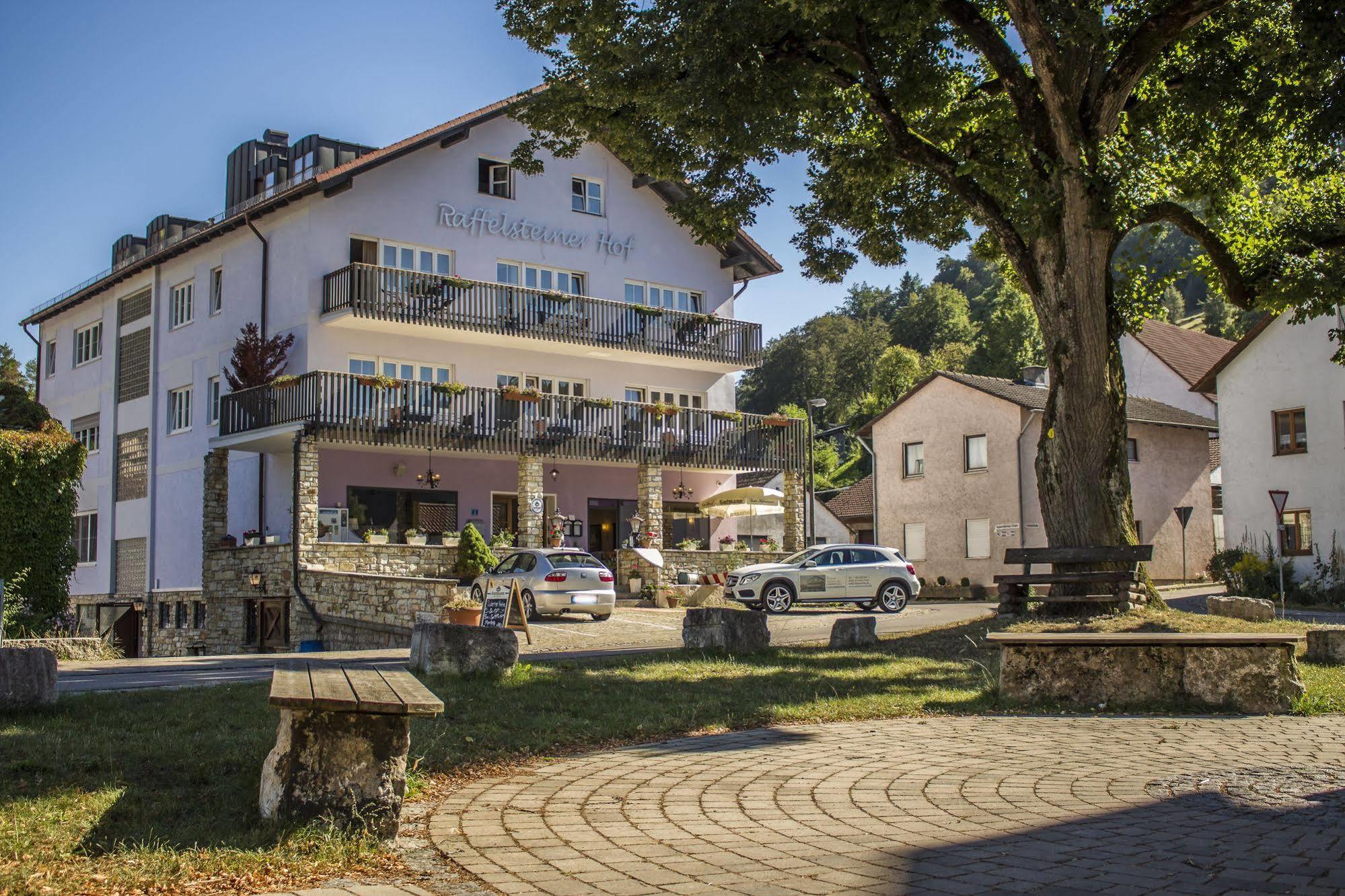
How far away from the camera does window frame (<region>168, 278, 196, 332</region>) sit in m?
35.6

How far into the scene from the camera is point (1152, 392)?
49.3m

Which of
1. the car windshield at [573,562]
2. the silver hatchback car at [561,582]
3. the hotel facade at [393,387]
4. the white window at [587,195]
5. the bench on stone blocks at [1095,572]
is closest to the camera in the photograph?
the bench on stone blocks at [1095,572]

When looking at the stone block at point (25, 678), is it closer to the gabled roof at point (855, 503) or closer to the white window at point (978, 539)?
the white window at point (978, 539)

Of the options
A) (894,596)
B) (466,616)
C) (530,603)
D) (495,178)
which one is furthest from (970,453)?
(466,616)

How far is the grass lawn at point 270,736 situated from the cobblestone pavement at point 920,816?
1.90 feet

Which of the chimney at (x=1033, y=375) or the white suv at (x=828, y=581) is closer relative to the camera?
the white suv at (x=828, y=581)

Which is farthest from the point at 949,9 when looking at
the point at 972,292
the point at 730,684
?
the point at 972,292

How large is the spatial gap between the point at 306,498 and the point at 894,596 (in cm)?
1365

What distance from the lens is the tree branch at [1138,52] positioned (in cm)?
1478

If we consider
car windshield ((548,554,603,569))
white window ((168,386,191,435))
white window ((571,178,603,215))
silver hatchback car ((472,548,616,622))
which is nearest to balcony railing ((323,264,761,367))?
white window ((571,178,603,215))

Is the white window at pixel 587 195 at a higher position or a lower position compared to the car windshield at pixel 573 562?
higher

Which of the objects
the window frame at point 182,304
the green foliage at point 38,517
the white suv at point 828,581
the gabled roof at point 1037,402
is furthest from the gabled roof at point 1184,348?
the green foliage at point 38,517

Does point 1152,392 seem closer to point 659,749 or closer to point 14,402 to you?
point 14,402

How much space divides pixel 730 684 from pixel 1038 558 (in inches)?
231
